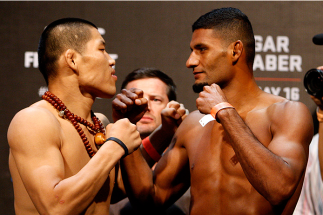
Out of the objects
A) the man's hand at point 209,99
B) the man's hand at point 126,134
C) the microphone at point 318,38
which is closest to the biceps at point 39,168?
the man's hand at point 126,134

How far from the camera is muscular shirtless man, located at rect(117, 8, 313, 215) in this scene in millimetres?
1423

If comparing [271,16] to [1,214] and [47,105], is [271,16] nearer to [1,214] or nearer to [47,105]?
[47,105]

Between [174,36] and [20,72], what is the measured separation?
4.05 ft

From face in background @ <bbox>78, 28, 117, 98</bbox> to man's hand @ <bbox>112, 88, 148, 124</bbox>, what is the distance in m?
0.09

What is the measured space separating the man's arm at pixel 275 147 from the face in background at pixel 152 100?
1.20 m

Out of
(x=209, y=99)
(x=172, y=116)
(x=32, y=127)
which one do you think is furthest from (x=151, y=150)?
(x=32, y=127)

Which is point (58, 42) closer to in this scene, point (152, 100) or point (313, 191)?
point (152, 100)

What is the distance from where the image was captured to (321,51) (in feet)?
9.34

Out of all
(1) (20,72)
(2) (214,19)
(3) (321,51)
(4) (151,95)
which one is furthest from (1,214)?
(3) (321,51)

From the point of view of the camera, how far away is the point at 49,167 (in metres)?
1.28

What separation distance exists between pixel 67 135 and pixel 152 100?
4.73 feet

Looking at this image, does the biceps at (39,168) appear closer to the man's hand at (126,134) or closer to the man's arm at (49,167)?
the man's arm at (49,167)

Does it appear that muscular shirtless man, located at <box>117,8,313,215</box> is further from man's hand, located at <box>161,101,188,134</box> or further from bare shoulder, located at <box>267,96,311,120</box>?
man's hand, located at <box>161,101,188,134</box>

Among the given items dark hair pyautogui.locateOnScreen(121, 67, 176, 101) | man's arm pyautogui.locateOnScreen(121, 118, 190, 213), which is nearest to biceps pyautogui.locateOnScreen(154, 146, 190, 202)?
man's arm pyautogui.locateOnScreen(121, 118, 190, 213)
